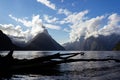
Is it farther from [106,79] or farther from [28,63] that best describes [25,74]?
[106,79]

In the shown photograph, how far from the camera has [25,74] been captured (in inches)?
1225

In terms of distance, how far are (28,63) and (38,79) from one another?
306 centimetres

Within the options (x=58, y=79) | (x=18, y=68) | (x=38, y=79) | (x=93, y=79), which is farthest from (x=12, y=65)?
(x=93, y=79)

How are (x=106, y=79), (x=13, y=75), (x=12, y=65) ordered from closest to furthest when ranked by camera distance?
(x=106, y=79), (x=12, y=65), (x=13, y=75)

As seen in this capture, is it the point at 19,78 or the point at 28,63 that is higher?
the point at 28,63

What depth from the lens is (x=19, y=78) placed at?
28078mm

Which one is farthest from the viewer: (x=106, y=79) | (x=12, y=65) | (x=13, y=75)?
(x=13, y=75)

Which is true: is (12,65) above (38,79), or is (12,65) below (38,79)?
above

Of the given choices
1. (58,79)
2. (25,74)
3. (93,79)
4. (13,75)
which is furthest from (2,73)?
(93,79)

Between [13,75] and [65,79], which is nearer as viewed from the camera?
[65,79]

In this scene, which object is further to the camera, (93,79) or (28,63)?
(28,63)

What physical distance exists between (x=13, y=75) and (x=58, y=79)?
6.91m

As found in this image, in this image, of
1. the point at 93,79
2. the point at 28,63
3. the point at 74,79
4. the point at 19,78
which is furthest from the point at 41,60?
the point at 93,79

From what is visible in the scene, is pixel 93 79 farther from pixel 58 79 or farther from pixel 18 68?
pixel 18 68
